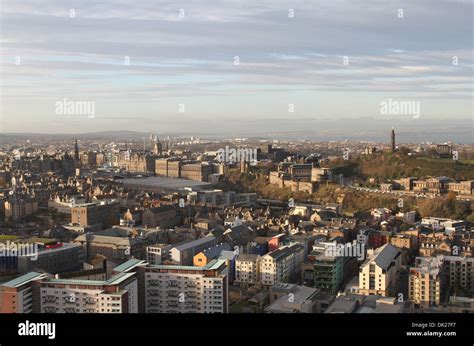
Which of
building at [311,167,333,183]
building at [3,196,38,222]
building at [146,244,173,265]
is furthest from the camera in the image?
building at [311,167,333,183]

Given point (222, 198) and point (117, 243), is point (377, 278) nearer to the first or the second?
point (117, 243)

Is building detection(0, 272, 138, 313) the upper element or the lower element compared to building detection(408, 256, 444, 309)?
upper

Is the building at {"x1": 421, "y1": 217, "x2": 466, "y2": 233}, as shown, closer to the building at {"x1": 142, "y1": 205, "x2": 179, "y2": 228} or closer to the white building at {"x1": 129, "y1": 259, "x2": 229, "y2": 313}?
the building at {"x1": 142, "y1": 205, "x2": 179, "y2": 228}

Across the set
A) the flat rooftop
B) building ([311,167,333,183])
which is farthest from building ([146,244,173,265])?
building ([311,167,333,183])

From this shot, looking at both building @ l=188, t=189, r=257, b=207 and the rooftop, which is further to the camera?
building @ l=188, t=189, r=257, b=207

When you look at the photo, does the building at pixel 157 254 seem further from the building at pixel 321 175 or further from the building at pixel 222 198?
the building at pixel 321 175

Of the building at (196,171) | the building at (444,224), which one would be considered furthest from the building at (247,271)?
the building at (196,171)
